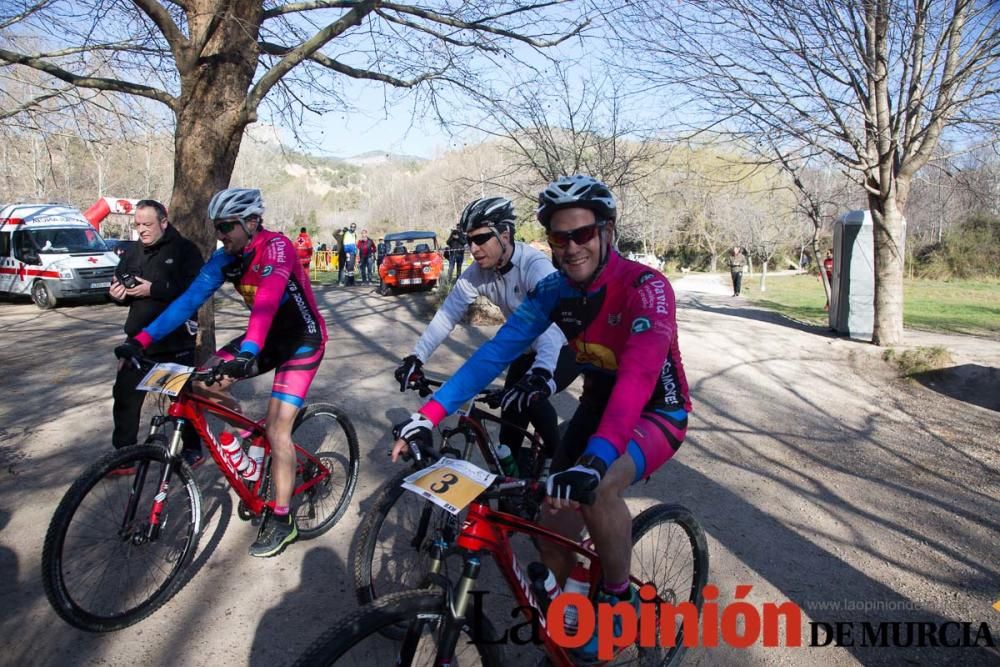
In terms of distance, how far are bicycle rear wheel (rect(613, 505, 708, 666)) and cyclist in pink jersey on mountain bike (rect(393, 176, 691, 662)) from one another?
326mm

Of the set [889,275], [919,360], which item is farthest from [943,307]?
[919,360]

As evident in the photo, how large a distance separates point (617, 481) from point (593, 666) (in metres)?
0.81

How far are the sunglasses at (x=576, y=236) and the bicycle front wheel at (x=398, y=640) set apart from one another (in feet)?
5.06

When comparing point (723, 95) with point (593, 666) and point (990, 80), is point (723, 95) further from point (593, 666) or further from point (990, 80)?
point (593, 666)

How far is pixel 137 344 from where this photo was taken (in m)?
4.25

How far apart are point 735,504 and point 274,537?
143 inches

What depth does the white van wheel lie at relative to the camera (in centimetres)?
1761

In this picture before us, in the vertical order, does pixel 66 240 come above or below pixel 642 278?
above

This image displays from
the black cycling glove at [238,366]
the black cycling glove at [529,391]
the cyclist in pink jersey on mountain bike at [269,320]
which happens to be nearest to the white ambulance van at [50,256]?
the cyclist in pink jersey on mountain bike at [269,320]

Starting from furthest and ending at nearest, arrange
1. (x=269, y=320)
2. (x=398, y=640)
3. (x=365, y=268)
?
(x=365, y=268) < (x=269, y=320) < (x=398, y=640)

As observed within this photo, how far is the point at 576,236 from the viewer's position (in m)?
2.88

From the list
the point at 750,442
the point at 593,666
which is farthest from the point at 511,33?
the point at 593,666

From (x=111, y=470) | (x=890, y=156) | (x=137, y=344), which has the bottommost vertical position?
(x=111, y=470)

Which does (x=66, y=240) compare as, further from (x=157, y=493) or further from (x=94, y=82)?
(x=157, y=493)
